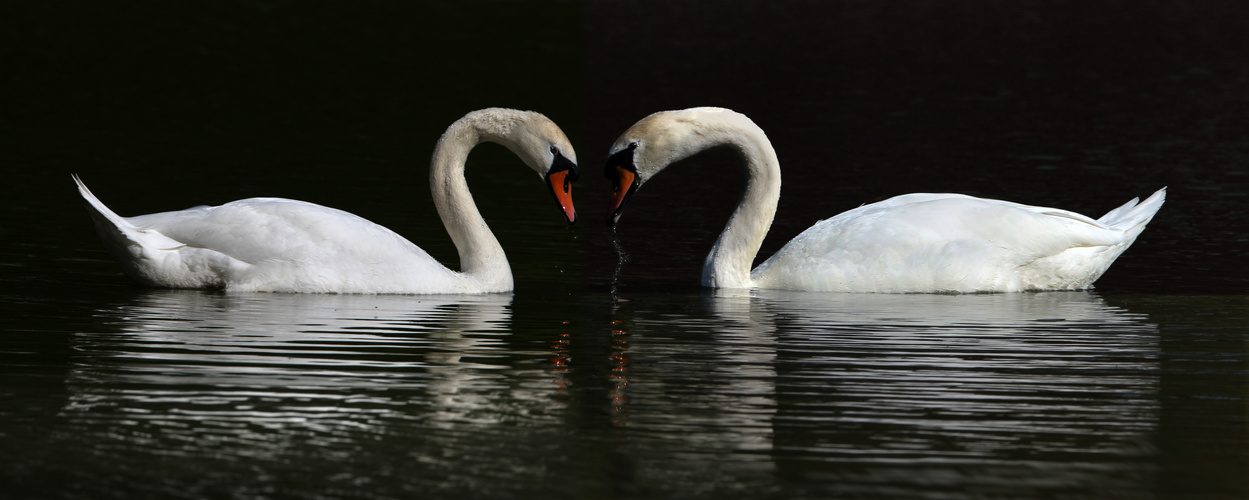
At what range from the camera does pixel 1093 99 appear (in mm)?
29469

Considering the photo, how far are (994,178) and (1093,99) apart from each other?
1147 centimetres

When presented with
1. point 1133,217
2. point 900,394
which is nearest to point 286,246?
point 900,394

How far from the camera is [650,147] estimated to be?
34.4 feet

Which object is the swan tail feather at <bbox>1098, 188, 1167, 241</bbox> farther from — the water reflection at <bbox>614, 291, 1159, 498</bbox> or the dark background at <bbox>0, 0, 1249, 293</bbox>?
the water reflection at <bbox>614, 291, 1159, 498</bbox>

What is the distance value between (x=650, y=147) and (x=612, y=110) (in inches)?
690

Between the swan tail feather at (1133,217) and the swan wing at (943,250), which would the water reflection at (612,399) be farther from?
the swan tail feather at (1133,217)

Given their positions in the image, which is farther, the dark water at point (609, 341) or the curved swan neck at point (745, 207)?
the curved swan neck at point (745, 207)

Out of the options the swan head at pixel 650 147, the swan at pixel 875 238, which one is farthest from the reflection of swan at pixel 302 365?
the swan at pixel 875 238

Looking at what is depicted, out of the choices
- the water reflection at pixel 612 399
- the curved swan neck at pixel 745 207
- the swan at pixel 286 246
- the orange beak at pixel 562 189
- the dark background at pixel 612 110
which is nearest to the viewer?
the water reflection at pixel 612 399

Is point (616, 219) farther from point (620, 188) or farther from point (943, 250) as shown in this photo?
point (943, 250)

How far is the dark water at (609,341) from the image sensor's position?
5727 mm

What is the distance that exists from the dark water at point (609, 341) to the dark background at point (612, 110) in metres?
0.11


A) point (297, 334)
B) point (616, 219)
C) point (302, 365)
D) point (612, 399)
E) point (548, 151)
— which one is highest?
point (548, 151)

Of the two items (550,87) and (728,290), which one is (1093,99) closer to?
(550,87)
